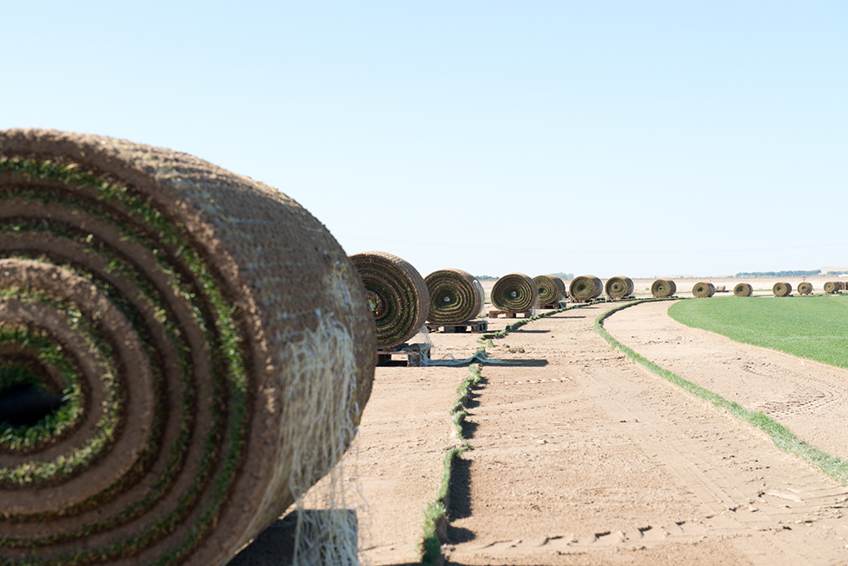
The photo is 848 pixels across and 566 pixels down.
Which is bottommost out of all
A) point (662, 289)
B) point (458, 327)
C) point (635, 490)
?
point (635, 490)

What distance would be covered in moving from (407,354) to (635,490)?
34.9 ft

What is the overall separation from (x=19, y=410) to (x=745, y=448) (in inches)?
361

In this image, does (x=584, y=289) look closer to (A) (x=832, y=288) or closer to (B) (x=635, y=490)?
(A) (x=832, y=288)

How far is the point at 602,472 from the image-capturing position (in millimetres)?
10141

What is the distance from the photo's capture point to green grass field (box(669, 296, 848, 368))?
24.0m

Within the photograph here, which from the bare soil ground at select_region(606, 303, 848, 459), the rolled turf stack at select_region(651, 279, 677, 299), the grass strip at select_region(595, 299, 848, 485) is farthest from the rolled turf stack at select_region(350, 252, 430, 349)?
the rolled turf stack at select_region(651, 279, 677, 299)

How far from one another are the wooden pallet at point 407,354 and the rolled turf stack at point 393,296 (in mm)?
202

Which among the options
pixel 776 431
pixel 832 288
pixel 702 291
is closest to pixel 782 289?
pixel 832 288

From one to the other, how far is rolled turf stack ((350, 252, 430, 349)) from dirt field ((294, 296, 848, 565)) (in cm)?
114

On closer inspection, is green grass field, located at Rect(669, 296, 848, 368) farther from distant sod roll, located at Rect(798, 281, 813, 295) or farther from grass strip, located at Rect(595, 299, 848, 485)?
distant sod roll, located at Rect(798, 281, 813, 295)

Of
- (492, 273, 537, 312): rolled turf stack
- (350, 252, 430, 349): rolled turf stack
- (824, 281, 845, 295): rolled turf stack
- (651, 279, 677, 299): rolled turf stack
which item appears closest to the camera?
(350, 252, 430, 349): rolled turf stack

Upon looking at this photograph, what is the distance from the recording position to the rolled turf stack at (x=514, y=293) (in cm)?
4031

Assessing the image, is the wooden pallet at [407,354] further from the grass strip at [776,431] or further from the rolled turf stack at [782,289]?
the rolled turf stack at [782,289]

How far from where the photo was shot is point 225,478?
5348mm
